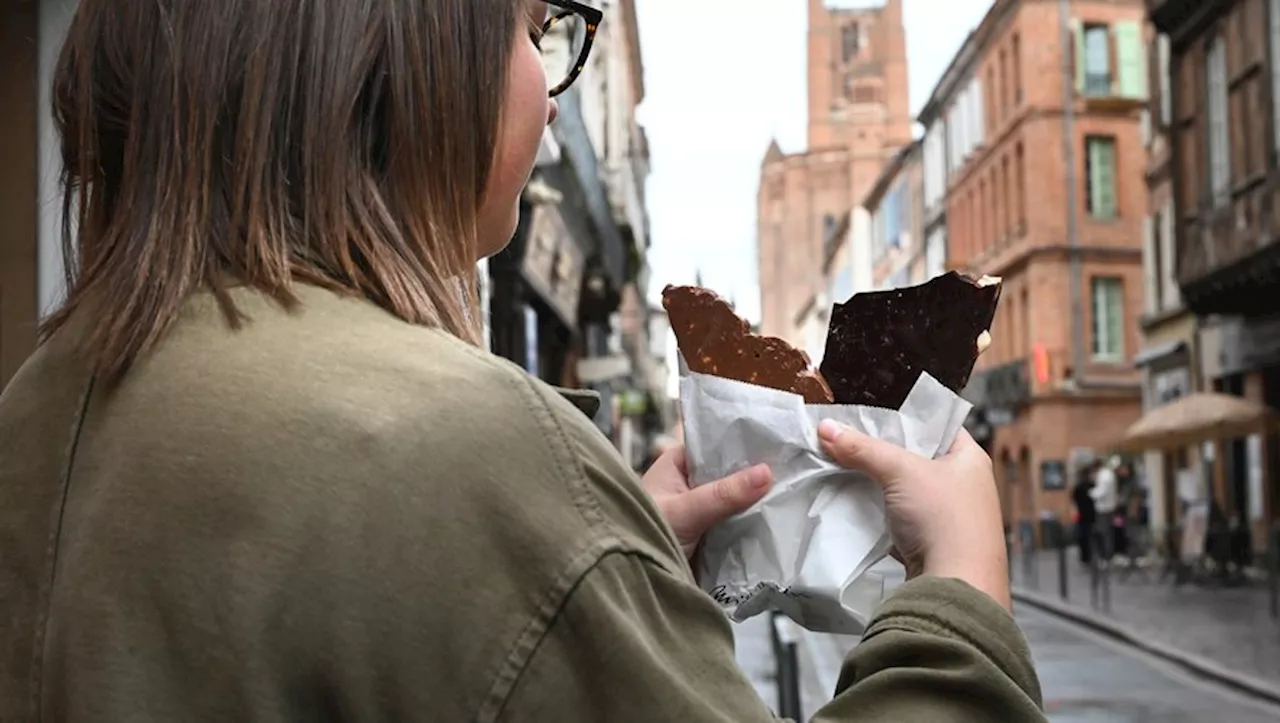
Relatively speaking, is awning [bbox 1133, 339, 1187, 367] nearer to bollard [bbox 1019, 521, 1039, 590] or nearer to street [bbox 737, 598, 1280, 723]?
bollard [bbox 1019, 521, 1039, 590]

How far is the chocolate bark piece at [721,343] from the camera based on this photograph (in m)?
1.77

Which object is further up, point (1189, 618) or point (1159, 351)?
point (1159, 351)

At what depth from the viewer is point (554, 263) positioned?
65.2 ft

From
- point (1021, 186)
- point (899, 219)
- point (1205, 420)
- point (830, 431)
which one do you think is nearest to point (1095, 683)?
point (1205, 420)

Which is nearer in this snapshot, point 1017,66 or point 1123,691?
point 1123,691

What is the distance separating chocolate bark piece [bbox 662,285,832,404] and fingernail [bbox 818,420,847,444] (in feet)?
0.40

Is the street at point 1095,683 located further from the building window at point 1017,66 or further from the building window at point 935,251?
the building window at point 935,251

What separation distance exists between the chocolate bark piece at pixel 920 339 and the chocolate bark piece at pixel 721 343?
54 millimetres

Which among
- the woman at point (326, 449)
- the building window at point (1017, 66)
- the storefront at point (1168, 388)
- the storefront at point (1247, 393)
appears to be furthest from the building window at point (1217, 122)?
the woman at point (326, 449)

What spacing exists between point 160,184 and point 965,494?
30.2 inches

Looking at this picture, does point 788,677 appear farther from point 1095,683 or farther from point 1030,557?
point 1030,557

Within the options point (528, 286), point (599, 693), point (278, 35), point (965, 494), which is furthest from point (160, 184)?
point (528, 286)

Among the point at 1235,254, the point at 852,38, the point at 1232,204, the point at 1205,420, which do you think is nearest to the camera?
the point at 1205,420

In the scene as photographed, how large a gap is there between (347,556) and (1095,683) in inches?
486
